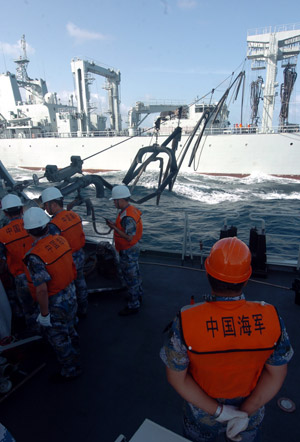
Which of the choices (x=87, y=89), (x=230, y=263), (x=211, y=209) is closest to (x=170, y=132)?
(x=87, y=89)

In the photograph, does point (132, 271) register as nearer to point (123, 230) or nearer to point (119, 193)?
point (123, 230)

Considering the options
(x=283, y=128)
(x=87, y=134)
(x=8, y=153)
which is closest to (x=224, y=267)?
(x=283, y=128)

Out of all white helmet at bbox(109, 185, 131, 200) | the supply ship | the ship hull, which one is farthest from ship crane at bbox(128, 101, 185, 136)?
white helmet at bbox(109, 185, 131, 200)

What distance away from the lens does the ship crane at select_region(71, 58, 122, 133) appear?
107 ft

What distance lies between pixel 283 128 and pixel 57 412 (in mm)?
31095

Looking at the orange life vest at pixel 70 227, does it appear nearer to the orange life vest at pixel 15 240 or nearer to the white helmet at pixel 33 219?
the orange life vest at pixel 15 240

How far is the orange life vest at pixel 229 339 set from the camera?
1.30 m

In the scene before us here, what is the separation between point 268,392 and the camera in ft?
Result: 4.72

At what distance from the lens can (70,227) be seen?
362 cm

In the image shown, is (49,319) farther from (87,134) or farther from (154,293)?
(87,134)

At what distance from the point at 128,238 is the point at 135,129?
33.5 metres

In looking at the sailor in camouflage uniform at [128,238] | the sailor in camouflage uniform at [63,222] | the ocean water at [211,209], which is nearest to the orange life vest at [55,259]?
the sailor in camouflage uniform at [63,222]

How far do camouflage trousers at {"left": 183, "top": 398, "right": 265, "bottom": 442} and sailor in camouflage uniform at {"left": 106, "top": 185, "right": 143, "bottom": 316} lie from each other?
236 cm

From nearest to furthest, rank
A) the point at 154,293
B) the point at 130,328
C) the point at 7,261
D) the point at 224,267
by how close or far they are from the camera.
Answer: the point at 224,267 → the point at 7,261 → the point at 130,328 → the point at 154,293
